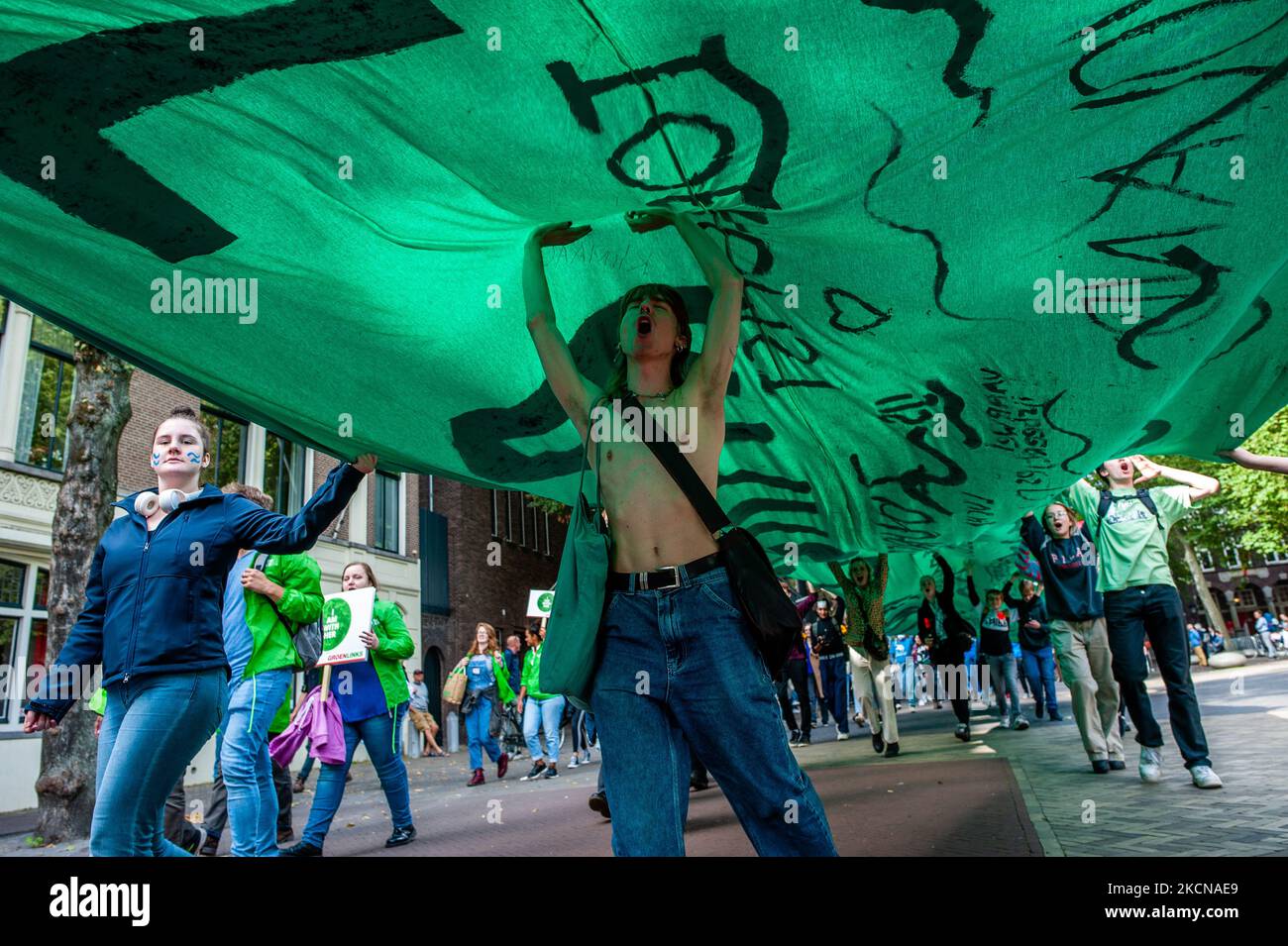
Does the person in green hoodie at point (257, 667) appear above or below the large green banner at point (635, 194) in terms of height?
below

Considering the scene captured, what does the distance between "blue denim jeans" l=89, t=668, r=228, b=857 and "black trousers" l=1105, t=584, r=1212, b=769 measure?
5073mm

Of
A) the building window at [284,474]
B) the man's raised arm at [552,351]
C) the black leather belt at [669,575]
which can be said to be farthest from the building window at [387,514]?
the black leather belt at [669,575]

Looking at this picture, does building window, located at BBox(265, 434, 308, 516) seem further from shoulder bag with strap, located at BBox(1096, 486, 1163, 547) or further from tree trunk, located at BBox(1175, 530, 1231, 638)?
tree trunk, located at BBox(1175, 530, 1231, 638)

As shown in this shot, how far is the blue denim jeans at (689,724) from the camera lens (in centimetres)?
216

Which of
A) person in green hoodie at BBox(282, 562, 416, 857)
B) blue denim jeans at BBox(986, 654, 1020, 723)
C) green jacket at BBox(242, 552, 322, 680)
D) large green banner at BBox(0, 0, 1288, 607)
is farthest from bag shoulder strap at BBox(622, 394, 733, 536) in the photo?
blue denim jeans at BBox(986, 654, 1020, 723)

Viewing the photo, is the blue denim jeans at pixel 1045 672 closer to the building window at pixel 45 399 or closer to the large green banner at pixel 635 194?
the large green banner at pixel 635 194

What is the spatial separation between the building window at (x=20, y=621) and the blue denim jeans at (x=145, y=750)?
11.9m

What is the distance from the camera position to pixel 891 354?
12.5 ft

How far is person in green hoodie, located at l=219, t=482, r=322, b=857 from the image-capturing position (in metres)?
4.33

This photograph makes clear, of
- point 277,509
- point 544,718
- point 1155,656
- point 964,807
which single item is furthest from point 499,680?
point 277,509

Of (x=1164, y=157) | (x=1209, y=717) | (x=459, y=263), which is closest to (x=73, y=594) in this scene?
(x=459, y=263)

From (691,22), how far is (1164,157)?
1589 mm
